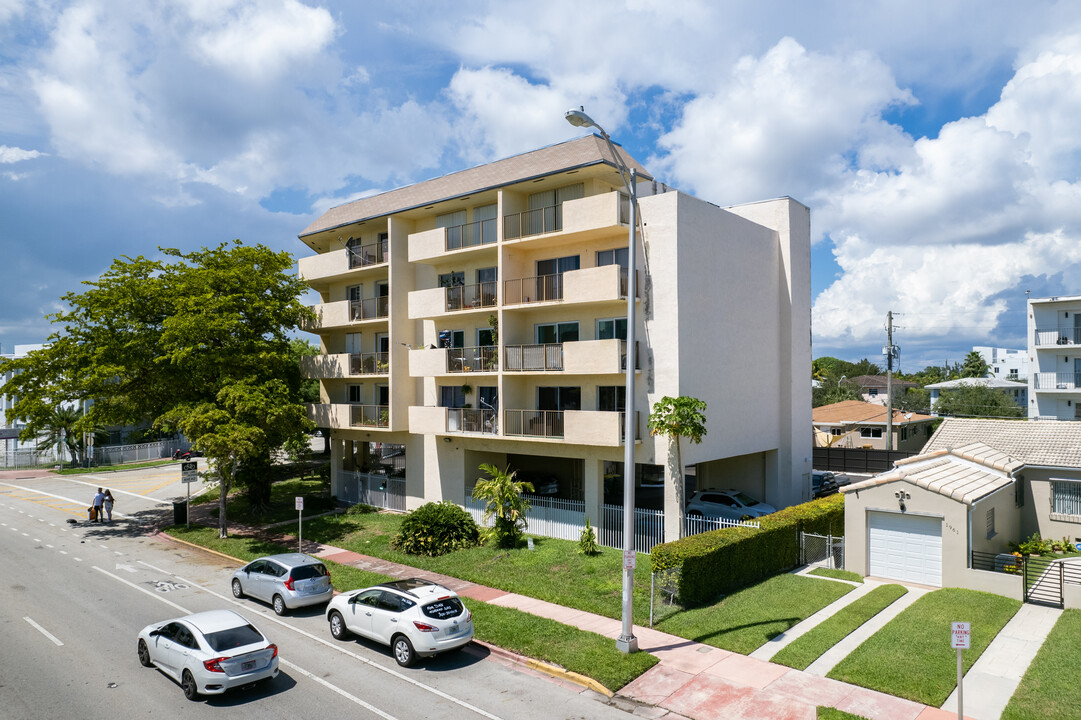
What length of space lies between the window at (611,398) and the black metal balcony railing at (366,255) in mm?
14283

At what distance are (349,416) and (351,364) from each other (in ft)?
8.40

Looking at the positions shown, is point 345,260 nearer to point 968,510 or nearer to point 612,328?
point 612,328

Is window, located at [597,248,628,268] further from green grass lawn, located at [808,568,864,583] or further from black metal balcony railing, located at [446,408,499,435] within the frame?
green grass lawn, located at [808,568,864,583]

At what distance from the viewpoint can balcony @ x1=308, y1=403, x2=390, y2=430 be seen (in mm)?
29719

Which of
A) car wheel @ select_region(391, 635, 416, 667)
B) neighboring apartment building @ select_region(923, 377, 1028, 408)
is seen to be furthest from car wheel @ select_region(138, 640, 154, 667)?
neighboring apartment building @ select_region(923, 377, 1028, 408)

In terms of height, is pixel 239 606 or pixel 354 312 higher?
pixel 354 312

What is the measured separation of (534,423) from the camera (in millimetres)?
24000

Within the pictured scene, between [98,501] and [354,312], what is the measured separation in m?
14.6

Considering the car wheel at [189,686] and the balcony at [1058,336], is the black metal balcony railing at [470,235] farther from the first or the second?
the balcony at [1058,336]

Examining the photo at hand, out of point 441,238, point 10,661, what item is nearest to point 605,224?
point 441,238

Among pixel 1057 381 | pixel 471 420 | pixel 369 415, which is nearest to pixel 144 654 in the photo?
pixel 471 420

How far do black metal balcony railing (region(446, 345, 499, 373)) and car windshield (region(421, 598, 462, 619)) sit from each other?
12.4 meters

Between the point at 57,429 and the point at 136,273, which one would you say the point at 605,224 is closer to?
the point at 136,273

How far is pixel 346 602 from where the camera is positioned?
15.2 metres
